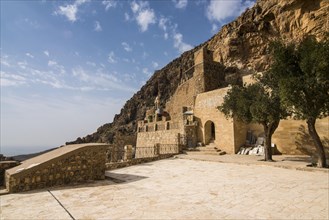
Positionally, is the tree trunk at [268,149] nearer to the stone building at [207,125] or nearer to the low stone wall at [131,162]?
the stone building at [207,125]

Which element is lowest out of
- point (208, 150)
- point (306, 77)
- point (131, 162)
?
point (131, 162)

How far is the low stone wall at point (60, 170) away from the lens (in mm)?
7570

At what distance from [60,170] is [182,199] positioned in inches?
187

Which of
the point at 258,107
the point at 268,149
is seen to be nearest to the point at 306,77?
the point at 258,107

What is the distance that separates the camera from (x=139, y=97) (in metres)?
78.1

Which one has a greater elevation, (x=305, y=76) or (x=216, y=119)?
(x=305, y=76)

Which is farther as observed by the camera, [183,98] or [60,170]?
[183,98]

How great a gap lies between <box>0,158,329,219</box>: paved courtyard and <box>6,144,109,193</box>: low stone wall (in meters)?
0.51

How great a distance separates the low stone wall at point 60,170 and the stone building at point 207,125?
37.7 ft

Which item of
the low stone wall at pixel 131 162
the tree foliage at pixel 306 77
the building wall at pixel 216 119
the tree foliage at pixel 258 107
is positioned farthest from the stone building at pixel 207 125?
the tree foliage at pixel 306 77

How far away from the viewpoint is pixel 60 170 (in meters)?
8.42

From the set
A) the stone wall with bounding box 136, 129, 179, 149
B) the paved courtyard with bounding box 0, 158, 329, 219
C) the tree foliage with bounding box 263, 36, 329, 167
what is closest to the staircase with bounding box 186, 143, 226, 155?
the stone wall with bounding box 136, 129, 179, 149

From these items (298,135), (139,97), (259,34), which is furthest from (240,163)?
(139,97)

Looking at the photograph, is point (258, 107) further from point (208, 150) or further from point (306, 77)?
point (208, 150)
